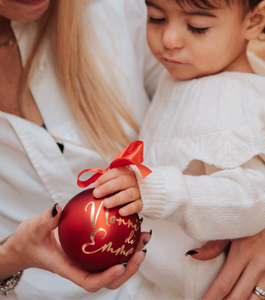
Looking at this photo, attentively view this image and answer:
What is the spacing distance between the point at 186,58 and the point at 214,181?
1.34 ft

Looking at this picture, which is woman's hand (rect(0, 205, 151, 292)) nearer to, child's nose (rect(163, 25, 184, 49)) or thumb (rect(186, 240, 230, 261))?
thumb (rect(186, 240, 230, 261))

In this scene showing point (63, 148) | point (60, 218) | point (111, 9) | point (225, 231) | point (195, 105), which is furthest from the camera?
point (111, 9)

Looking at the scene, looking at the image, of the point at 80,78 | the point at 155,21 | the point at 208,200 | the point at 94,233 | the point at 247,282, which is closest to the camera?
the point at 94,233

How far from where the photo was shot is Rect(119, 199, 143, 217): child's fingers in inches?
28.8

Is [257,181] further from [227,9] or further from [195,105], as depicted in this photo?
[227,9]

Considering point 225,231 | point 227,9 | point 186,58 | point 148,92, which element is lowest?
point 225,231

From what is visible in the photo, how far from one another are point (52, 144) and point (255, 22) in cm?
76

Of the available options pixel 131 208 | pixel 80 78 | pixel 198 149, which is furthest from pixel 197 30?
pixel 131 208

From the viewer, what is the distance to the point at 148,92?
1520 millimetres

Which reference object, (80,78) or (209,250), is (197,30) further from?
(209,250)

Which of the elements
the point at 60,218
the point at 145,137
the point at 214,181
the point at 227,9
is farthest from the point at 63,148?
the point at 227,9

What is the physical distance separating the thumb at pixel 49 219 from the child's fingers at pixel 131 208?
14 centimetres

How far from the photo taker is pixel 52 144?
1.12 meters

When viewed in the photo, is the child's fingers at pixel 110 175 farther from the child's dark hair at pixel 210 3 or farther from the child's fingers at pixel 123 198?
the child's dark hair at pixel 210 3
